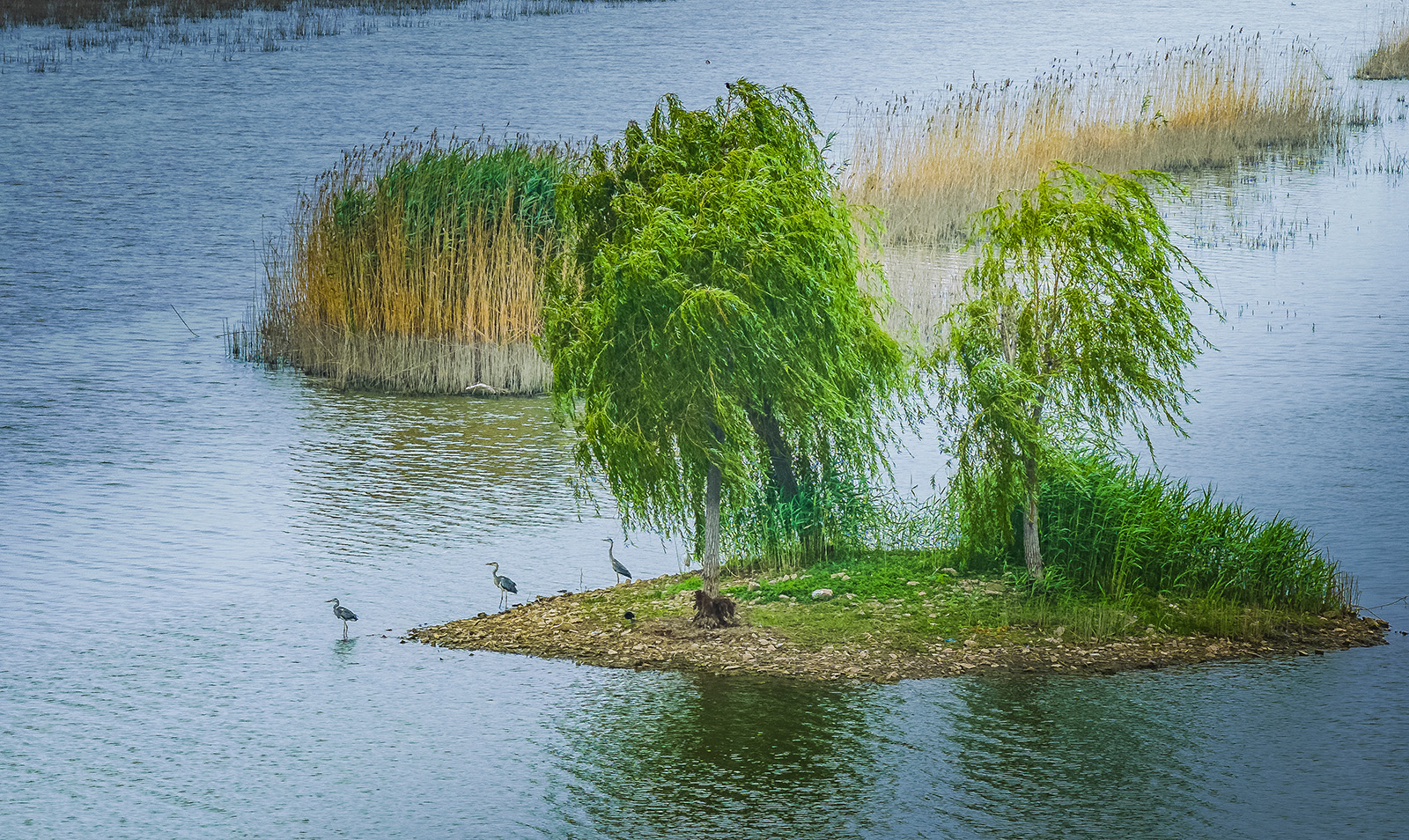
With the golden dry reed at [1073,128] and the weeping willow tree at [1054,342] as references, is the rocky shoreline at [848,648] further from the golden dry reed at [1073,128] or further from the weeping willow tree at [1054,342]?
the golden dry reed at [1073,128]

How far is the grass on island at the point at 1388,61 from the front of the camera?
1535 inches

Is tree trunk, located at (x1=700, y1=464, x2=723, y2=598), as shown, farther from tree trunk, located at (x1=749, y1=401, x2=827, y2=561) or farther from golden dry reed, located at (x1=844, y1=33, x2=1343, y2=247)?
golden dry reed, located at (x1=844, y1=33, x2=1343, y2=247)

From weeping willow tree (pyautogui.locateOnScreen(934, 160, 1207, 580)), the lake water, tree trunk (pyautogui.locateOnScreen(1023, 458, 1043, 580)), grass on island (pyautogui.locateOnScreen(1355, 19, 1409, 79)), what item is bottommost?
the lake water

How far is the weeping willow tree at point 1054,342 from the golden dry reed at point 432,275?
8721 millimetres

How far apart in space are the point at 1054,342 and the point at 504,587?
13.8ft

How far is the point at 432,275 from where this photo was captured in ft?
60.1

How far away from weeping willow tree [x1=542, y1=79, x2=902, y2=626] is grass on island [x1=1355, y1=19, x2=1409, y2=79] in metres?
33.1

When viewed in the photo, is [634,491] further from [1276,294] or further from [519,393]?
[1276,294]

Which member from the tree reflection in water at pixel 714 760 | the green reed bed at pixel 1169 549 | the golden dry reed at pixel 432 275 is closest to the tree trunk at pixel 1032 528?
the green reed bed at pixel 1169 549

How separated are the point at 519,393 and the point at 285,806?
11.1 m

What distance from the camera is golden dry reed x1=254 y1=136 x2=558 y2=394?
1819cm

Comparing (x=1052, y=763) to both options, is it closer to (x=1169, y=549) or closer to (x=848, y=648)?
(x=848, y=648)

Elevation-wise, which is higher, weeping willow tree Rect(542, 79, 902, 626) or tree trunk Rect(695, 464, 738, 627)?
weeping willow tree Rect(542, 79, 902, 626)

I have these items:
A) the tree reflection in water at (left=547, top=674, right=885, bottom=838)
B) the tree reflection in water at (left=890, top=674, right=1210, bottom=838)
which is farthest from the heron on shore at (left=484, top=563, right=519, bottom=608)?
the tree reflection in water at (left=890, top=674, right=1210, bottom=838)
